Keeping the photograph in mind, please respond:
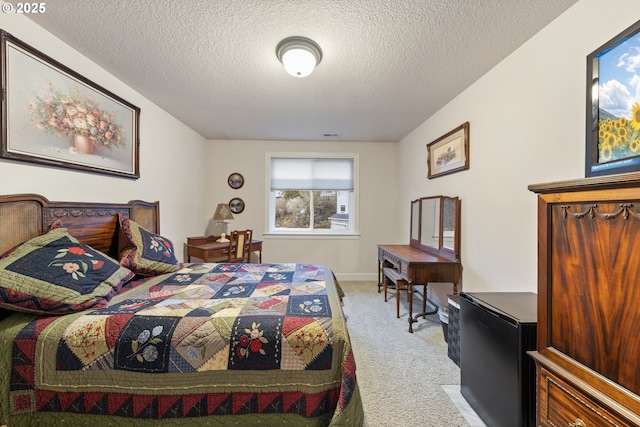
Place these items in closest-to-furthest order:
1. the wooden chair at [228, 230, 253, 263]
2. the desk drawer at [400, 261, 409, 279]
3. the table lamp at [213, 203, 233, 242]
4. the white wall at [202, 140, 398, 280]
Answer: the desk drawer at [400, 261, 409, 279]
the wooden chair at [228, 230, 253, 263]
the table lamp at [213, 203, 233, 242]
the white wall at [202, 140, 398, 280]

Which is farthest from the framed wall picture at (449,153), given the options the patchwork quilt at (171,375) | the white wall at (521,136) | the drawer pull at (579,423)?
the patchwork quilt at (171,375)

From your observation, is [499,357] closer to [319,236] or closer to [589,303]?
[589,303]

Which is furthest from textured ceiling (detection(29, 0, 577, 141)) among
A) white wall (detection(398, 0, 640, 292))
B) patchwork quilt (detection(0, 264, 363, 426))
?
patchwork quilt (detection(0, 264, 363, 426))

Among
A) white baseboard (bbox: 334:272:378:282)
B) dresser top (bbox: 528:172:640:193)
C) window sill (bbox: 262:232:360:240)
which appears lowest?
white baseboard (bbox: 334:272:378:282)

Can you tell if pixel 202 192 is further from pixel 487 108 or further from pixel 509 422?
pixel 509 422

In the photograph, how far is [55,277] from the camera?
1401 mm

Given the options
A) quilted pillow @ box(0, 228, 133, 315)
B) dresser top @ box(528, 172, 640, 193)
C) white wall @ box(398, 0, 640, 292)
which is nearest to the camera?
dresser top @ box(528, 172, 640, 193)

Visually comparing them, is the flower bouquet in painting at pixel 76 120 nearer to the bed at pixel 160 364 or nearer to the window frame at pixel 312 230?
the bed at pixel 160 364

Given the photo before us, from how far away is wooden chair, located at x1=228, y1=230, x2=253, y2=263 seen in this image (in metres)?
3.54

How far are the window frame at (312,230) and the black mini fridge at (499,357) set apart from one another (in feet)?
9.47

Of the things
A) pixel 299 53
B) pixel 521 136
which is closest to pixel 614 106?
pixel 521 136

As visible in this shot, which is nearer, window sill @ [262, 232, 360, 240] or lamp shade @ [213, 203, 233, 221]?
lamp shade @ [213, 203, 233, 221]

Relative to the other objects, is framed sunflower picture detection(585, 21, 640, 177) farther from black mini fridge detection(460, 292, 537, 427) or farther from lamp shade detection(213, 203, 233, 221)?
lamp shade detection(213, 203, 233, 221)

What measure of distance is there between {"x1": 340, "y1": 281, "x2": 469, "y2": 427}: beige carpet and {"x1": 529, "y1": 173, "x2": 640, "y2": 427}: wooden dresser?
758 millimetres
